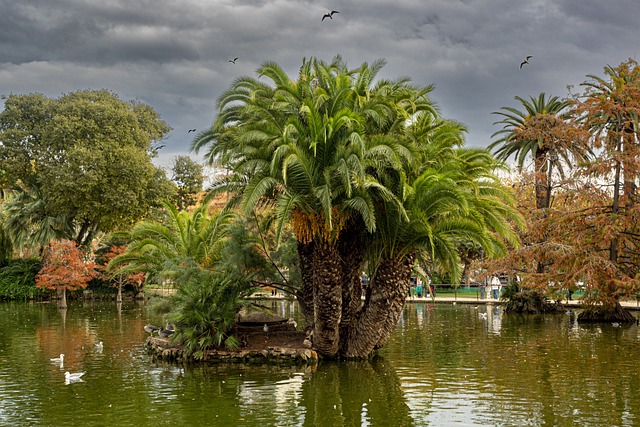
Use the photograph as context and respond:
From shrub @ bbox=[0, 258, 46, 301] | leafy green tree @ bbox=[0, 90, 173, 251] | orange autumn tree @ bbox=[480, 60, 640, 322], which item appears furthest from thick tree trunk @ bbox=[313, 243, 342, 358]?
shrub @ bbox=[0, 258, 46, 301]

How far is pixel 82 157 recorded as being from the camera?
39.2 metres

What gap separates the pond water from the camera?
472 inches

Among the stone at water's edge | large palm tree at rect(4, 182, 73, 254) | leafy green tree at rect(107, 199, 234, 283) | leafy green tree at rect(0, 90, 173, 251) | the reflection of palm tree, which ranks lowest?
the reflection of palm tree

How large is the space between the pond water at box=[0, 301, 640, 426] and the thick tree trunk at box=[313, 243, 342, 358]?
3.14 feet

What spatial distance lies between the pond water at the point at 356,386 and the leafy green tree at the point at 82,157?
16713mm

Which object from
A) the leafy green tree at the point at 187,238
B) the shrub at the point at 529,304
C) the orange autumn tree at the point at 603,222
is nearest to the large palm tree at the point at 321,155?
the leafy green tree at the point at 187,238

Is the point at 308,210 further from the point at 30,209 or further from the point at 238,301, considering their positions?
the point at 30,209

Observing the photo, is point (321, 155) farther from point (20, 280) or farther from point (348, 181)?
point (20, 280)

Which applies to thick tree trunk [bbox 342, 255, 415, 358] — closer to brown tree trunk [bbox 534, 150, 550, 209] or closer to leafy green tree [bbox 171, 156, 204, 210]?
brown tree trunk [bbox 534, 150, 550, 209]

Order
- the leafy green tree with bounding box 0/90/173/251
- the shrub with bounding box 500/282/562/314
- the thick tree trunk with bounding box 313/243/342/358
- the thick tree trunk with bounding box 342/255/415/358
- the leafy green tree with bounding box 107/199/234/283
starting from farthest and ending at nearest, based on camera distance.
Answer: the leafy green tree with bounding box 0/90/173/251 < the shrub with bounding box 500/282/562/314 < the leafy green tree with bounding box 107/199/234/283 < the thick tree trunk with bounding box 342/255/415/358 < the thick tree trunk with bounding box 313/243/342/358

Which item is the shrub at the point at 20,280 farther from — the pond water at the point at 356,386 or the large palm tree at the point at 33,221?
the pond water at the point at 356,386

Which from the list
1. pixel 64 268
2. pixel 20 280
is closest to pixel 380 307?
pixel 64 268

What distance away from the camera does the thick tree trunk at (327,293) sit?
57.3ft

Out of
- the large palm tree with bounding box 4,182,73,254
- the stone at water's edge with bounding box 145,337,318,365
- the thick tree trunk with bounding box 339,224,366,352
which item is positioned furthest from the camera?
the large palm tree with bounding box 4,182,73,254
